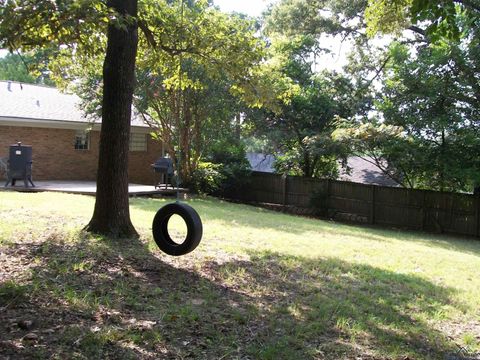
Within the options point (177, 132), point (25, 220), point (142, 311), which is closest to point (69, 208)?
point (25, 220)

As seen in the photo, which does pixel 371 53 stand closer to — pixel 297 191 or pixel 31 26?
pixel 297 191

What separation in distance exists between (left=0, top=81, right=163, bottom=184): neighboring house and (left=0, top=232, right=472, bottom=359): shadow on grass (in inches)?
543

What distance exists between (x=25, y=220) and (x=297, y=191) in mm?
14398

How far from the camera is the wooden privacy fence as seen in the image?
1769 centimetres

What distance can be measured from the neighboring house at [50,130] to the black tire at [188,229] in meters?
14.3

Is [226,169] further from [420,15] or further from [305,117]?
[420,15]

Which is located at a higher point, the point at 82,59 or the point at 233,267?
the point at 82,59

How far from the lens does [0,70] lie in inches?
1713

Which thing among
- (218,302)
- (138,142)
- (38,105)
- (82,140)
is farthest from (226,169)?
(218,302)

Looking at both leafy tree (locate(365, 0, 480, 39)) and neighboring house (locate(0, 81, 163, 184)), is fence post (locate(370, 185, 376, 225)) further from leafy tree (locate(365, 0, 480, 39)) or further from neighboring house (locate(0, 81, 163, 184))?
neighboring house (locate(0, 81, 163, 184))

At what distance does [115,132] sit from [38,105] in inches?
576

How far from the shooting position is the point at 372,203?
1922cm

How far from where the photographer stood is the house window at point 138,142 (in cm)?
2347

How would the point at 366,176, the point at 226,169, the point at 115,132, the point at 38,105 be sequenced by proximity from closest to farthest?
the point at 115,132 < the point at 38,105 < the point at 226,169 < the point at 366,176
